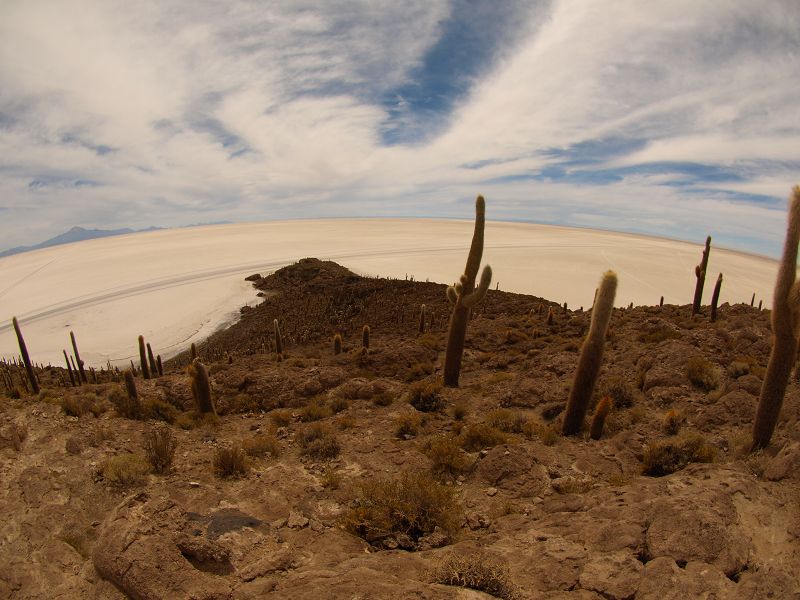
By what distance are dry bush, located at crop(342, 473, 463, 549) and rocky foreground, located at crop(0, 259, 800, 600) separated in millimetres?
31

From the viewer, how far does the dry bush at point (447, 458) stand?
25.7ft

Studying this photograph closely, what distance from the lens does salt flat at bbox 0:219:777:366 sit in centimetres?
3338

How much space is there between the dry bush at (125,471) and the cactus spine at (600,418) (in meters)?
9.08

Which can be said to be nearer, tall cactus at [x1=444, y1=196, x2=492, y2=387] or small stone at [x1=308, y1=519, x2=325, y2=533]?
small stone at [x1=308, y1=519, x2=325, y2=533]

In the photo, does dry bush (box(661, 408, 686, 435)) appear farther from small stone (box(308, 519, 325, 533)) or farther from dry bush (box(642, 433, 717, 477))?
small stone (box(308, 519, 325, 533))

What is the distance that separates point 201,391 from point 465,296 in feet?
26.6

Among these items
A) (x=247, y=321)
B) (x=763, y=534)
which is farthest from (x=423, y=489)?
(x=247, y=321)

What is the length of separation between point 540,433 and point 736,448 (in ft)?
11.3

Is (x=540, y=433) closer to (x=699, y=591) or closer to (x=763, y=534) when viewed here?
(x=763, y=534)

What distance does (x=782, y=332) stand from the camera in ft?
23.0

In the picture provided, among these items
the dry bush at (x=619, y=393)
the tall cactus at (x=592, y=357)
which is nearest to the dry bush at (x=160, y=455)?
the tall cactus at (x=592, y=357)

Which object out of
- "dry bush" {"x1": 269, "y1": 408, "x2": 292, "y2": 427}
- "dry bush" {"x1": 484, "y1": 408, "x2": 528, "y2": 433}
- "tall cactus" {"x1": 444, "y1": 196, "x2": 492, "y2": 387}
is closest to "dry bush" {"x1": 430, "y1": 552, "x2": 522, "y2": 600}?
"dry bush" {"x1": 484, "y1": 408, "x2": 528, "y2": 433}

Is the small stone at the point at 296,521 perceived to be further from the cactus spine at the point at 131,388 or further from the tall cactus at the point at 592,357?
the cactus spine at the point at 131,388

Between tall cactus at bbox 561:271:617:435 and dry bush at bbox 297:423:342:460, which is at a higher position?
tall cactus at bbox 561:271:617:435
